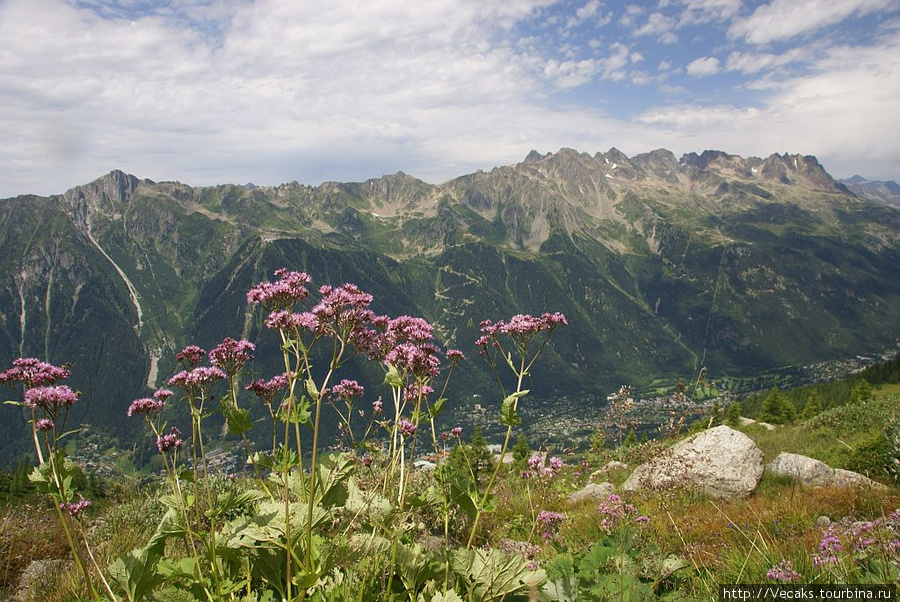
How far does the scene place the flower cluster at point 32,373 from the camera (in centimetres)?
591

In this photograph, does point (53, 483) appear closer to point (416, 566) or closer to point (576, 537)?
point (416, 566)

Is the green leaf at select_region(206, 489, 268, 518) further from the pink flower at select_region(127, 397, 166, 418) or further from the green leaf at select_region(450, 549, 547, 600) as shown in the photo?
the green leaf at select_region(450, 549, 547, 600)

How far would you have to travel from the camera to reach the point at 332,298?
633 cm

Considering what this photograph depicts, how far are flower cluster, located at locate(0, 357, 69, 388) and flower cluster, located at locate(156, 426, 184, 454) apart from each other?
1.47m

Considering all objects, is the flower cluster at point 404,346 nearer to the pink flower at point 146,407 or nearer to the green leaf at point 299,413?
the green leaf at point 299,413

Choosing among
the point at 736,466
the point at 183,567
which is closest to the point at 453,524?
the point at 183,567

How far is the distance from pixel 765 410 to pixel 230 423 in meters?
88.9

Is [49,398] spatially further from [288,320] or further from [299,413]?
[299,413]

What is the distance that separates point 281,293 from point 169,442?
291 cm

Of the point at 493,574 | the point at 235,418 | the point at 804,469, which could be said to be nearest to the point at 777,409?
the point at 804,469

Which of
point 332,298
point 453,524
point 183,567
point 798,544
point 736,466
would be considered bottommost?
point 736,466

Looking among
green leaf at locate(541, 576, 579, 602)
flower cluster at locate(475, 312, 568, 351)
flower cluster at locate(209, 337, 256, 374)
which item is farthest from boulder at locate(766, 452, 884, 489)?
flower cluster at locate(209, 337, 256, 374)

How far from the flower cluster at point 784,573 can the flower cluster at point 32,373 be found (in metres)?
8.88

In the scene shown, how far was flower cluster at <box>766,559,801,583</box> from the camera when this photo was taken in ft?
15.3
